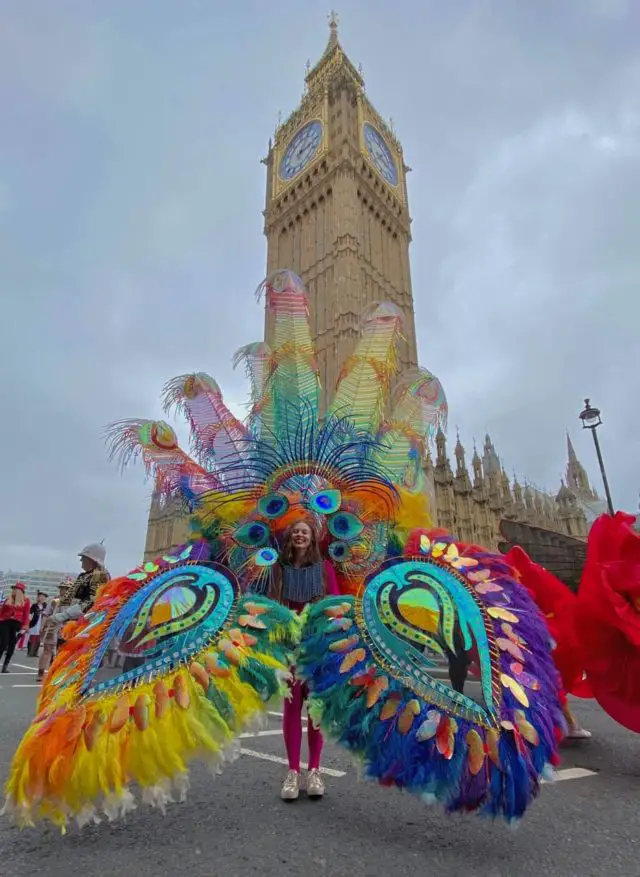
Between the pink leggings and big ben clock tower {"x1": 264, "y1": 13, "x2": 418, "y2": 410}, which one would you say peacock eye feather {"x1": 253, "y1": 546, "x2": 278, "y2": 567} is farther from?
big ben clock tower {"x1": 264, "y1": 13, "x2": 418, "y2": 410}

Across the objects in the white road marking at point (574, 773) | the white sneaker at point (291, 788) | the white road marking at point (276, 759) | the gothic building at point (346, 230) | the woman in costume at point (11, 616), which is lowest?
the white road marking at point (574, 773)

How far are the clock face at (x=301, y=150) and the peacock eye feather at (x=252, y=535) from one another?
1395 inches

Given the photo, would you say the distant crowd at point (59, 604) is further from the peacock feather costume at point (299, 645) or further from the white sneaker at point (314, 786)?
the white sneaker at point (314, 786)

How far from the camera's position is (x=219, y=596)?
96.4 inches

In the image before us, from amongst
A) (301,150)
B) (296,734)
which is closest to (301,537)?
(296,734)

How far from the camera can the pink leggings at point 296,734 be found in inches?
104

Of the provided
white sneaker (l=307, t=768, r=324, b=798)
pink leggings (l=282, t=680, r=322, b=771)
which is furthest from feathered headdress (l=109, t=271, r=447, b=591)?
white sneaker (l=307, t=768, r=324, b=798)

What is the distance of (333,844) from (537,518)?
4193 centimetres

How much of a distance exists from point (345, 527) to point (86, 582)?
3792 millimetres

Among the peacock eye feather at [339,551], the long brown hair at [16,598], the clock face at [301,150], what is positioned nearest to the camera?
the peacock eye feather at [339,551]

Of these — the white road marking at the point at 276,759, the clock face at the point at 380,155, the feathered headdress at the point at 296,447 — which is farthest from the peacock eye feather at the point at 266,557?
the clock face at the point at 380,155

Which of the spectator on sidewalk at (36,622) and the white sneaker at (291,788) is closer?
the white sneaker at (291,788)

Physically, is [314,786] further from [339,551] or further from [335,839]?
[339,551]

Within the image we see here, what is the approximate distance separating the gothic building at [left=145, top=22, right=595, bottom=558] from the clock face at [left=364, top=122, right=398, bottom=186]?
0.12 metres
